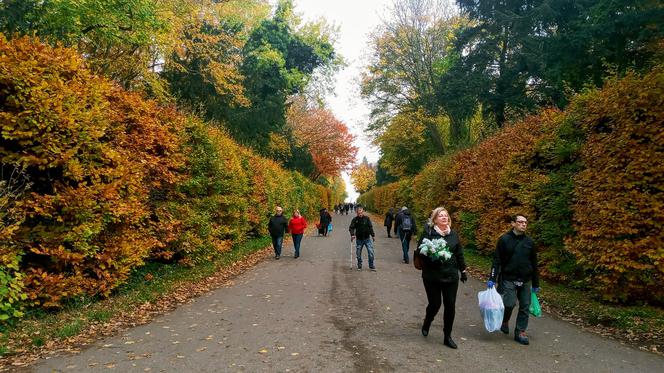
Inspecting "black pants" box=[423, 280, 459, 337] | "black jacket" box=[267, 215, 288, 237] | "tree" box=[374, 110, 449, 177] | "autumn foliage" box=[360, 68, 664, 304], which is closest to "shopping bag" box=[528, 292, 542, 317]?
"black pants" box=[423, 280, 459, 337]

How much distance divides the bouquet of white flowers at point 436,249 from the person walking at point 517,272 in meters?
0.95

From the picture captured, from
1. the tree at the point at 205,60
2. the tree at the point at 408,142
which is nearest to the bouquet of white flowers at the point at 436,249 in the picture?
the tree at the point at 205,60

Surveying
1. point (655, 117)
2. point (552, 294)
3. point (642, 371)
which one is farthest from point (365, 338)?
point (655, 117)

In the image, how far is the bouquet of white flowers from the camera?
5746 millimetres

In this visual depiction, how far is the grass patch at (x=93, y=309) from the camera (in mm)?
5852

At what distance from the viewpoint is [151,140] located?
9.75 m

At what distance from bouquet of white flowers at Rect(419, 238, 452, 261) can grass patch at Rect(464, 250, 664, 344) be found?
339cm

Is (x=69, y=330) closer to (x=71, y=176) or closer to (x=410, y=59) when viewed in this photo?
(x=71, y=176)

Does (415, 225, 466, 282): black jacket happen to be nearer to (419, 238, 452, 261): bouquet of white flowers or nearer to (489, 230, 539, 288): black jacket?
(419, 238, 452, 261): bouquet of white flowers

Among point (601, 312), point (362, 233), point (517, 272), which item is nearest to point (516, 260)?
point (517, 272)

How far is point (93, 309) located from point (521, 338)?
6825 mm

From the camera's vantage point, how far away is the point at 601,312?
7.43 m

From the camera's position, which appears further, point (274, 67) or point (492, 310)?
point (274, 67)

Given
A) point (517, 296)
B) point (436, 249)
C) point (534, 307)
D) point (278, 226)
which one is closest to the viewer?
point (436, 249)
